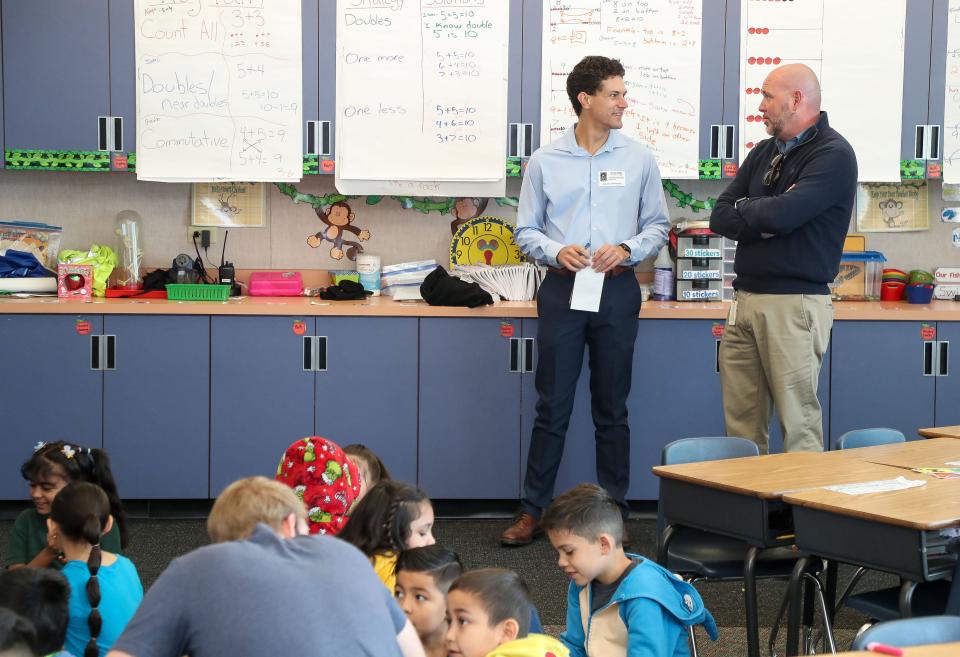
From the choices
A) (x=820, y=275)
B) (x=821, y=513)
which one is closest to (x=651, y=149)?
(x=820, y=275)

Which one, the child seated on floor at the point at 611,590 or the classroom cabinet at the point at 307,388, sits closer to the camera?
the child seated on floor at the point at 611,590

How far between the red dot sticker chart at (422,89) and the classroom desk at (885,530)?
3.03m

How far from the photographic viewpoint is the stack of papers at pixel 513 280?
548 centimetres

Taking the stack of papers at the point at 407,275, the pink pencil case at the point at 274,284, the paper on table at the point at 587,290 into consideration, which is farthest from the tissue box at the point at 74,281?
the paper on table at the point at 587,290

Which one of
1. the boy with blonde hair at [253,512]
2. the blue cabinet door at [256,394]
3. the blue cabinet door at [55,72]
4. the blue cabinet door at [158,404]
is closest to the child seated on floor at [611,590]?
the boy with blonde hair at [253,512]

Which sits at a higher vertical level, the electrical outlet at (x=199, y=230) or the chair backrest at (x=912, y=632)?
the electrical outlet at (x=199, y=230)

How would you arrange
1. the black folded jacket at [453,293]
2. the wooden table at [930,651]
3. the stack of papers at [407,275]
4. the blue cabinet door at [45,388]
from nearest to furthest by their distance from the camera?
the wooden table at [930,651] → the blue cabinet door at [45,388] → the black folded jacket at [453,293] → the stack of papers at [407,275]

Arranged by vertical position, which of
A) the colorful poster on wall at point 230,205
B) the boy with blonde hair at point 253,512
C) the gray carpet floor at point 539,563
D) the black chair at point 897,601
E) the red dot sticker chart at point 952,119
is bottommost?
the gray carpet floor at point 539,563

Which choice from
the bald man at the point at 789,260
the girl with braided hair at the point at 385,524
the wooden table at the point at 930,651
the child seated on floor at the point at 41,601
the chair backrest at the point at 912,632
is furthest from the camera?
the bald man at the point at 789,260

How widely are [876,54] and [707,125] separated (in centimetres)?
90

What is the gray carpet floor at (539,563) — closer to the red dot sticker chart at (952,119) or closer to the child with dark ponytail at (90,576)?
the child with dark ponytail at (90,576)

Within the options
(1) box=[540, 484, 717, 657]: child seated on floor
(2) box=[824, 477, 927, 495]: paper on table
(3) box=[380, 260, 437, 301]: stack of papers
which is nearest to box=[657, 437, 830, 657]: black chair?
(2) box=[824, 477, 927, 495]: paper on table

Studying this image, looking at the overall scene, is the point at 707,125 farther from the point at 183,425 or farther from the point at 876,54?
the point at 183,425

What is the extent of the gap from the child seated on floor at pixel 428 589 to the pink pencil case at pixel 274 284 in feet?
11.5
